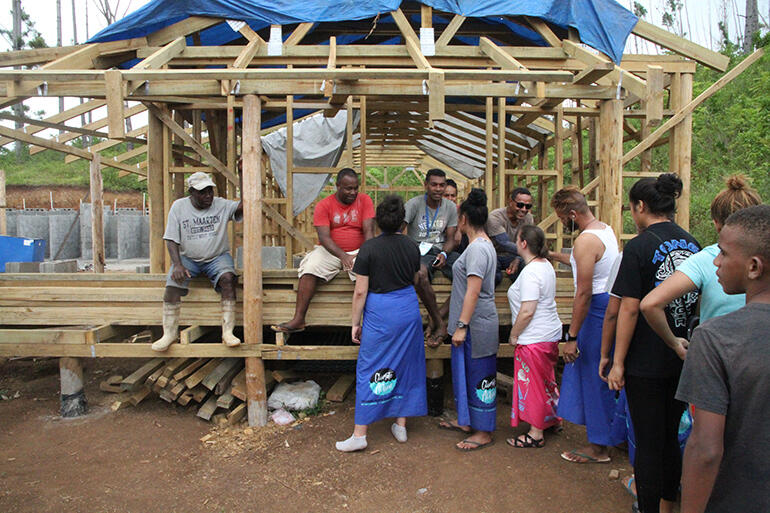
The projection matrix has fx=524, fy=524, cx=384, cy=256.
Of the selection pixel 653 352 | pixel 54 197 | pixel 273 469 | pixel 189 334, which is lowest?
pixel 273 469

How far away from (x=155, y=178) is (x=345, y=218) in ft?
10.3

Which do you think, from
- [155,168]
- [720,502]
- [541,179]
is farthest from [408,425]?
[541,179]

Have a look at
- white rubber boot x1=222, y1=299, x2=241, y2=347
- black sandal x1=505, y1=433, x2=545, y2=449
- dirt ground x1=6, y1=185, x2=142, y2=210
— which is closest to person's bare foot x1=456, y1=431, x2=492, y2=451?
black sandal x1=505, y1=433, x2=545, y2=449

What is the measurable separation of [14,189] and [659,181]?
31313mm

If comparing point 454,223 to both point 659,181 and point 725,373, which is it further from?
point 725,373

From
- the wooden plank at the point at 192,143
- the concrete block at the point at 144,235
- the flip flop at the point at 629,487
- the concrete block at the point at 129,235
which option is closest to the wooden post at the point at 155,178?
the wooden plank at the point at 192,143

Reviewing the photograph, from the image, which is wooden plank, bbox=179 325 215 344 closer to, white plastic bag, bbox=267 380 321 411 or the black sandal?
white plastic bag, bbox=267 380 321 411

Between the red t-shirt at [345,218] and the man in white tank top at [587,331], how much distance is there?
1925 mm

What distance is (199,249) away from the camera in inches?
192

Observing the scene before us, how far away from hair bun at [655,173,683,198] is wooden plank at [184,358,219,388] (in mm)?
4349

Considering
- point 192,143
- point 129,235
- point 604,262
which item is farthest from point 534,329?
point 129,235

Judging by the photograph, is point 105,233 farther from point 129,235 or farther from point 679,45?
point 679,45

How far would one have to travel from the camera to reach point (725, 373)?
5.23 ft

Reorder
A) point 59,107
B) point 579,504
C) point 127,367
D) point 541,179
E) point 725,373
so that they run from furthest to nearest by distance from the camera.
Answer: point 59,107
point 541,179
point 127,367
point 579,504
point 725,373
